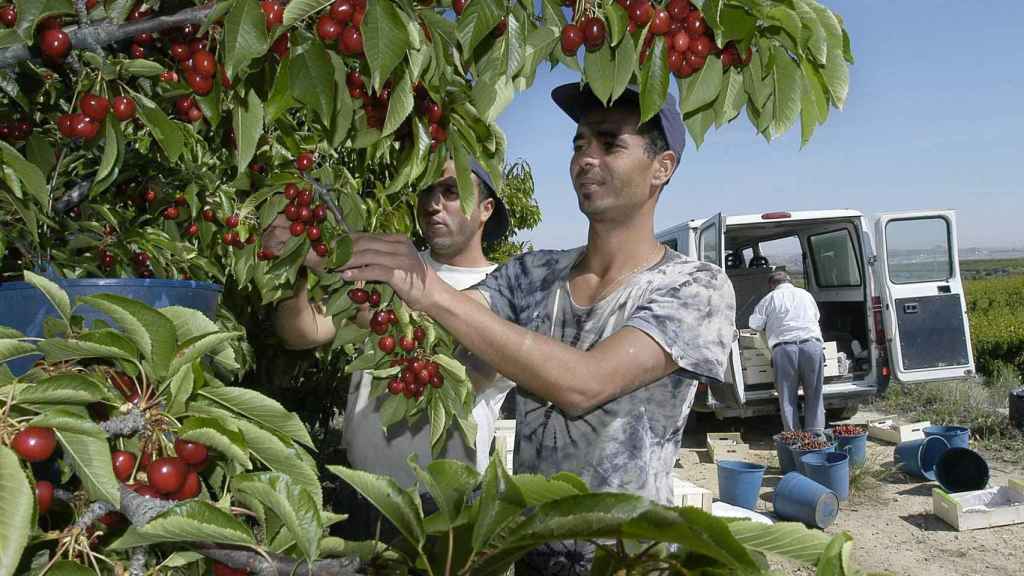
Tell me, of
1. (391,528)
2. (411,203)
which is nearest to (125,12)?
(391,528)

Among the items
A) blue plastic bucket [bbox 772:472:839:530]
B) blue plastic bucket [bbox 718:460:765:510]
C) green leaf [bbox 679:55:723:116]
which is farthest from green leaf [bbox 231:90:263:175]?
blue plastic bucket [bbox 718:460:765:510]

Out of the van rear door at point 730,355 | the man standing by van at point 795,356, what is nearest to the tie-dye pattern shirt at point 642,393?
the van rear door at point 730,355

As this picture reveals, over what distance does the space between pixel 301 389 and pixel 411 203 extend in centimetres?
214

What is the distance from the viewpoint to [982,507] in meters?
5.22

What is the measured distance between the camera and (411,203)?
12.9 feet

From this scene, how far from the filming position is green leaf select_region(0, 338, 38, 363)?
0.79 metres

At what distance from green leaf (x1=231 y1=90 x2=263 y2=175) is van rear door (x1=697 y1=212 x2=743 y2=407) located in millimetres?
6079

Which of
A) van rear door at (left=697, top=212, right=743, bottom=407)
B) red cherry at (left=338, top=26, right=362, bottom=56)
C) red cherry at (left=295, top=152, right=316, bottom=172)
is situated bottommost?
van rear door at (left=697, top=212, right=743, bottom=407)

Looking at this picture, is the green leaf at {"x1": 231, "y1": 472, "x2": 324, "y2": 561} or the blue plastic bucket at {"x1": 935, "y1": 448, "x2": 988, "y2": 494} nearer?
the green leaf at {"x1": 231, "y1": 472, "x2": 324, "y2": 561}

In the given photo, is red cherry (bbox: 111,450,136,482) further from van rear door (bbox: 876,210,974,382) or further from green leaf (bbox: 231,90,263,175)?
van rear door (bbox: 876,210,974,382)

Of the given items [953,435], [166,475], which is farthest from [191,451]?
[953,435]

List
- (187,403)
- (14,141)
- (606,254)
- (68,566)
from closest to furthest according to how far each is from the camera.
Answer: (68,566)
(187,403)
(14,141)
(606,254)

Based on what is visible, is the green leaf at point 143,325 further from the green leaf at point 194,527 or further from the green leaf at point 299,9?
the green leaf at point 299,9

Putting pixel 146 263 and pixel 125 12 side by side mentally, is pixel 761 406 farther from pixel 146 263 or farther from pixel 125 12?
pixel 125 12
